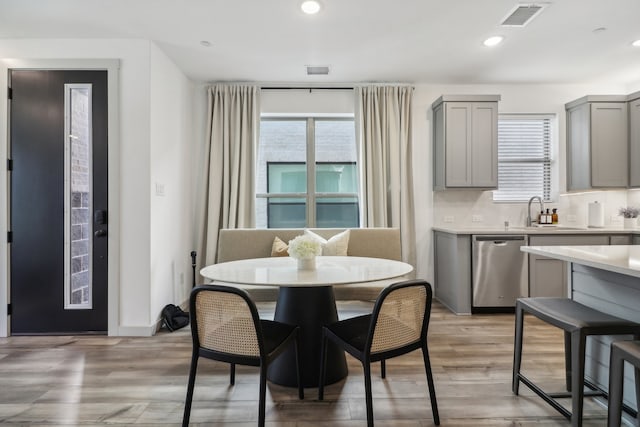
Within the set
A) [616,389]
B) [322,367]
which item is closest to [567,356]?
[616,389]

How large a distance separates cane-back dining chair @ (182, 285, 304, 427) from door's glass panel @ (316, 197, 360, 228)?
2.73 meters

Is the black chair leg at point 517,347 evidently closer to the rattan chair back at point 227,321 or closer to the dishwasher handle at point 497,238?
the rattan chair back at point 227,321

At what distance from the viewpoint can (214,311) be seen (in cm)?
157

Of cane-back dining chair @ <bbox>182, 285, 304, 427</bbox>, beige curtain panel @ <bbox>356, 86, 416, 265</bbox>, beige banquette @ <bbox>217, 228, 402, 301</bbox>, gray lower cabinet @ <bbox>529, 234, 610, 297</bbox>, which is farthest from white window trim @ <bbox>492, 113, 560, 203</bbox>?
cane-back dining chair @ <bbox>182, 285, 304, 427</bbox>

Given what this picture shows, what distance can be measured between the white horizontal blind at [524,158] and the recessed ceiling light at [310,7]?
9.28 ft

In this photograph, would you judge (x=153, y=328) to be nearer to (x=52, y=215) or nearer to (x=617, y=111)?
(x=52, y=215)

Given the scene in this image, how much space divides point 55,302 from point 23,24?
91.5 inches

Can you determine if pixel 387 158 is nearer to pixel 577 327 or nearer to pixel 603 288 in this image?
pixel 603 288

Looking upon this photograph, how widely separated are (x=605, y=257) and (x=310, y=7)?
247 cm

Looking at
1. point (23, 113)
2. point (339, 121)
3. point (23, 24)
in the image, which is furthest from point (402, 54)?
point (23, 113)

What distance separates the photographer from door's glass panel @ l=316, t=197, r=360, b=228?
4328mm

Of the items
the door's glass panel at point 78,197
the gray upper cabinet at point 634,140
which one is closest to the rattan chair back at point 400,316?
the door's glass panel at point 78,197

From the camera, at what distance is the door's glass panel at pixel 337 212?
14.2ft

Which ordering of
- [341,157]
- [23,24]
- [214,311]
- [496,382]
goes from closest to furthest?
[214,311], [496,382], [23,24], [341,157]
